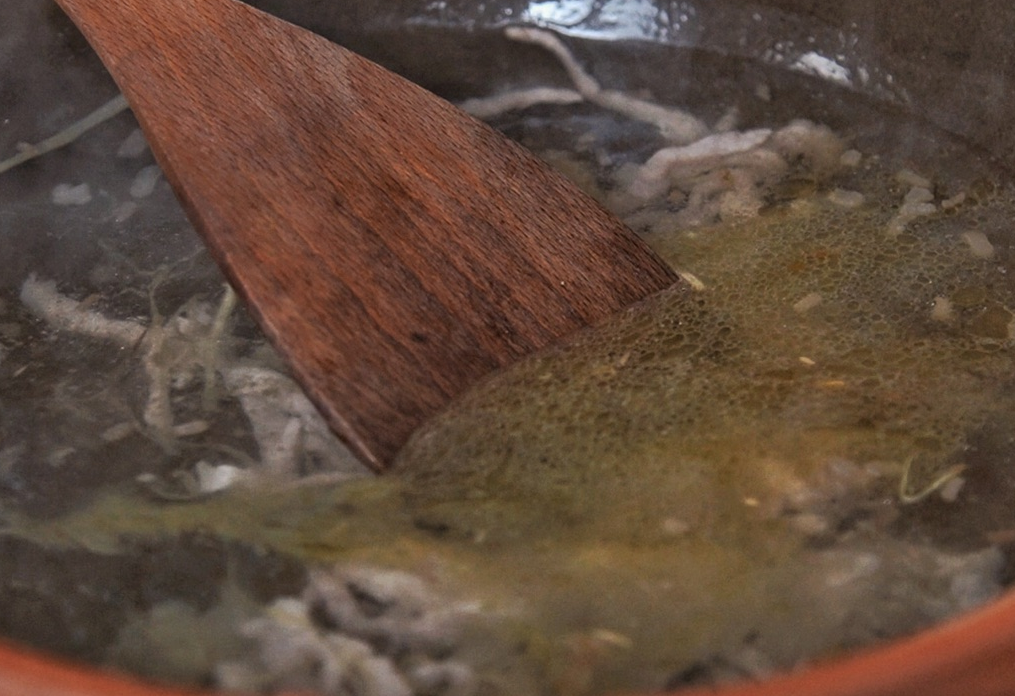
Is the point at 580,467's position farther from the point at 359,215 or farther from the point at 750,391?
Result: the point at 359,215

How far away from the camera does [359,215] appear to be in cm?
118

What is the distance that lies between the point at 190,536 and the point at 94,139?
730 millimetres

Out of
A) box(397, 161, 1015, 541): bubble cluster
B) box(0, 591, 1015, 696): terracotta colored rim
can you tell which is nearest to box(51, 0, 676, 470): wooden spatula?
box(397, 161, 1015, 541): bubble cluster

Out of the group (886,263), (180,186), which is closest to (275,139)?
(180,186)

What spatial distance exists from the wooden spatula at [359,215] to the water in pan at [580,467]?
0.17 ft

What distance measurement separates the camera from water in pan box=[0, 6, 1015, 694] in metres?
0.90

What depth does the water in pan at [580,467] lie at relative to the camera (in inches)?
35.4

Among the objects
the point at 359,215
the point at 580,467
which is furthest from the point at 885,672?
the point at 359,215

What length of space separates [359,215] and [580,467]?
35cm

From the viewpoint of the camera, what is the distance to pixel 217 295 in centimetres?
130

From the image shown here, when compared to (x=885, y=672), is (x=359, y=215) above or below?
above

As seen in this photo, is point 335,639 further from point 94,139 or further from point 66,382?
point 94,139

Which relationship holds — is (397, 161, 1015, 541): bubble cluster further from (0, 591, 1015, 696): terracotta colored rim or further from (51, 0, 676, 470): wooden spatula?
(0, 591, 1015, 696): terracotta colored rim

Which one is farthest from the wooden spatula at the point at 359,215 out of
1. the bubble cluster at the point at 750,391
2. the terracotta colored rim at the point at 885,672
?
the terracotta colored rim at the point at 885,672
